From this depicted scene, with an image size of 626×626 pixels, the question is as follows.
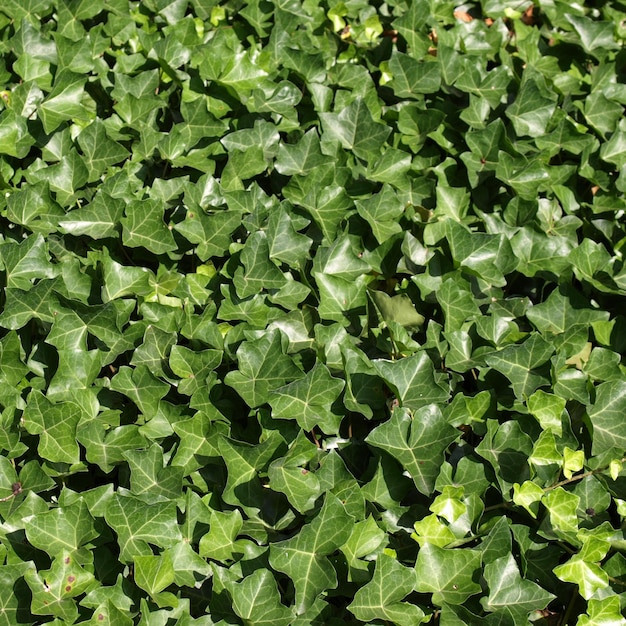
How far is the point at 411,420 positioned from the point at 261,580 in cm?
47

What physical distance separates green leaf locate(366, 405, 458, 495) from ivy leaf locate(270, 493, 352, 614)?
0.20 m

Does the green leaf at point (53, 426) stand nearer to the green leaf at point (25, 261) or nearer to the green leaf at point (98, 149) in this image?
the green leaf at point (25, 261)

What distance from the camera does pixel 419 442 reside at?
1697 mm

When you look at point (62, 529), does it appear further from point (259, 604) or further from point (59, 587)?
point (259, 604)

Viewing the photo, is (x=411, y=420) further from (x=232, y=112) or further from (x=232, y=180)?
(x=232, y=112)

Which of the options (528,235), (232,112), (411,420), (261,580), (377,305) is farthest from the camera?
(232,112)

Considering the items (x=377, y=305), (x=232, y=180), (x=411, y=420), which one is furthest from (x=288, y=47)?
(x=411, y=420)

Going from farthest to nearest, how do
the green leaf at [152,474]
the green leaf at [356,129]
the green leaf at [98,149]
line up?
the green leaf at [356,129] → the green leaf at [98,149] → the green leaf at [152,474]

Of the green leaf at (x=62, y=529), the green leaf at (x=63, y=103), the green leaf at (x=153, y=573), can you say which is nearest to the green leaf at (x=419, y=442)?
the green leaf at (x=153, y=573)

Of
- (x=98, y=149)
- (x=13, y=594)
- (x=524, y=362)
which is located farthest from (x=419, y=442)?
(x=98, y=149)

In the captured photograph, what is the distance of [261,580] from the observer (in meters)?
1.50

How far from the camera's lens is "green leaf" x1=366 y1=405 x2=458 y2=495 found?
1.69 meters

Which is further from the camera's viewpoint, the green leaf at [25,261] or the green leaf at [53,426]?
the green leaf at [25,261]

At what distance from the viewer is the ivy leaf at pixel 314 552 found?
1.54 meters
